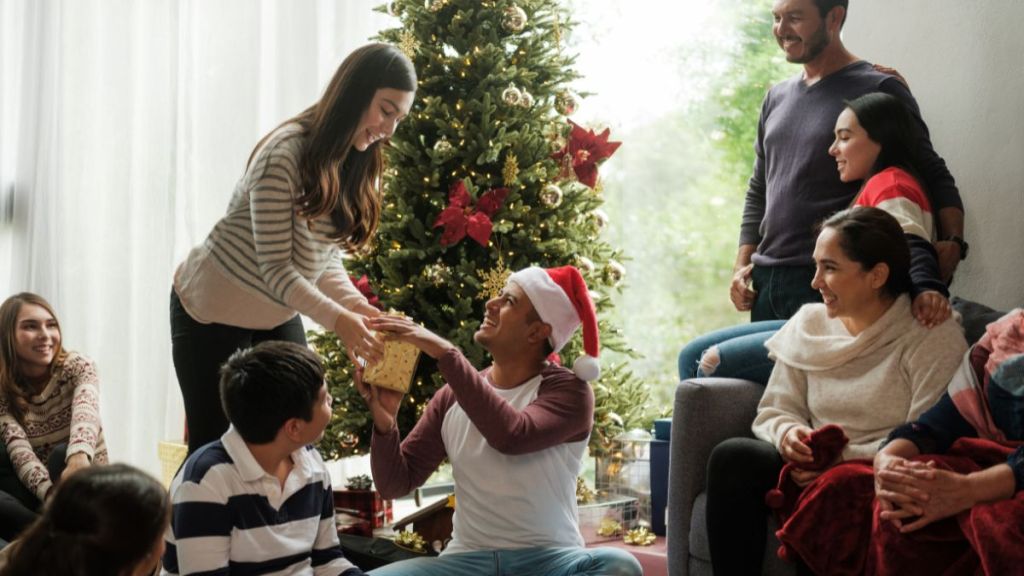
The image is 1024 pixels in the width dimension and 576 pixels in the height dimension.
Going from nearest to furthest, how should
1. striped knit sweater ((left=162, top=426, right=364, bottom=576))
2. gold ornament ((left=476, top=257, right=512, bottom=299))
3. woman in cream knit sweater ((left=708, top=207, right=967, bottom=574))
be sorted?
striped knit sweater ((left=162, top=426, right=364, bottom=576)) → woman in cream knit sweater ((left=708, top=207, right=967, bottom=574)) → gold ornament ((left=476, top=257, right=512, bottom=299))

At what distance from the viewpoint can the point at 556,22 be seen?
3963 millimetres

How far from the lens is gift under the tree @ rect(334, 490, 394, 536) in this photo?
144 inches

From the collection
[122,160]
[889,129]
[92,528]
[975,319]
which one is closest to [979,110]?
[889,129]

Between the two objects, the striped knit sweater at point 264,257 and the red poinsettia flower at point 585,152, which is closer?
the striped knit sweater at point 264,257

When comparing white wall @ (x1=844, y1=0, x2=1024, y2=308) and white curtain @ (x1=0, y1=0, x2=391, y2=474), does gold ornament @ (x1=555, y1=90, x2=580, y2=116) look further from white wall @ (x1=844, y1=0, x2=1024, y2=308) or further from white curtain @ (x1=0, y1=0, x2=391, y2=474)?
white curtain @ (x1=0, y1=0, x2=391, y2=474)

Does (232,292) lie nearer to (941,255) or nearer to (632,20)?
(941,255)

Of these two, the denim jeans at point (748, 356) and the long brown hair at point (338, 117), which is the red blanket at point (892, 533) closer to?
the denim jeans at point (748, 356)

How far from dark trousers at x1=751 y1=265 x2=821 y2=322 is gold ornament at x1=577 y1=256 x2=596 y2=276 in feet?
2.47

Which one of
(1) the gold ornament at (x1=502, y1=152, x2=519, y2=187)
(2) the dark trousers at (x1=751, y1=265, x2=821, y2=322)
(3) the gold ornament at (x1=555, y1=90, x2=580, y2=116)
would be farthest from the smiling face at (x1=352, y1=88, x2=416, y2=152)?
(3) the gold ornament at (x1=555, y1=90, x2=580, y2=116)

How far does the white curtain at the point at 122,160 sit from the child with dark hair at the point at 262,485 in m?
2.50

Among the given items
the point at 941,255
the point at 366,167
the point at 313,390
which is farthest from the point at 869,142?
the point at 313,390

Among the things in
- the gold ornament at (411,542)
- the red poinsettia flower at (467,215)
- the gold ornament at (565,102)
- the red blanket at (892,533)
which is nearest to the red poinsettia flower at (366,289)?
the red poinsettia flower at (467,215)

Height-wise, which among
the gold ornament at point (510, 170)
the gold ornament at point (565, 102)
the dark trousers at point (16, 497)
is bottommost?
the dark trousers at point (16, 497)

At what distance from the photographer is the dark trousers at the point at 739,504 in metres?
2.40
